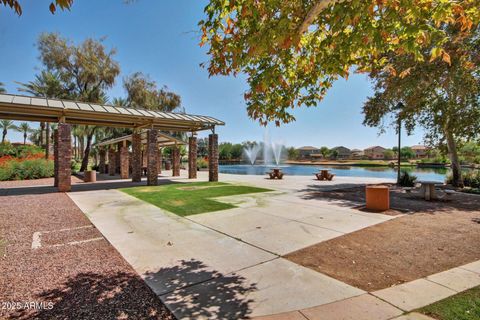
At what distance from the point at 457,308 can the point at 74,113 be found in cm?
1600

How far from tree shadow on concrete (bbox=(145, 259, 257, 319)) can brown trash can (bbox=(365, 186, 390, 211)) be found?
5988mm

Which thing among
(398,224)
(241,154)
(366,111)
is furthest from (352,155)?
(398,224)

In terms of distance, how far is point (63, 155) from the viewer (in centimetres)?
1259

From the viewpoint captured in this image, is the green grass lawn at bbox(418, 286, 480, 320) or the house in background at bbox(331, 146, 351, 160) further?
the house in background at bbox(331, 146, 351, 160)

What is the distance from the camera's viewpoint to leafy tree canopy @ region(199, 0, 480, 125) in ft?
9.46

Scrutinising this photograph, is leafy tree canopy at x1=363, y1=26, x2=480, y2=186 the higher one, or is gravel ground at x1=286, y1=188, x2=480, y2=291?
leafy tree canopy at x1=363, y1=26, x2=480, y2=186

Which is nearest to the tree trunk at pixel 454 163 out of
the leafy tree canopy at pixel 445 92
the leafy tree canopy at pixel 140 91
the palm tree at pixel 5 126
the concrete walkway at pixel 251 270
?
the leafy tree canopy at pixel 445 92

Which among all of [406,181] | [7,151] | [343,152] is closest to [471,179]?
[406,181]

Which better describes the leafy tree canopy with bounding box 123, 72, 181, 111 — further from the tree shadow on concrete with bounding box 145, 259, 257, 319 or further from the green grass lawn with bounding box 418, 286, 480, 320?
the green grass lawn with bounding box 418, 286, 480, 320

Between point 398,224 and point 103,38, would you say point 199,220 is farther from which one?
point 103,38

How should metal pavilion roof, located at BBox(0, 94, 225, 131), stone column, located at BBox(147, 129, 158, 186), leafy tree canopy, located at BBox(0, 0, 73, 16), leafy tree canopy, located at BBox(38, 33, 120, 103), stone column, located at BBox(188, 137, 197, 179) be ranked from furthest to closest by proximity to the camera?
1. leafy tree canopy, located at BBox(38, 33, 120, 103)
2. stone column, located at BBox(188, 137, 197, 179)
3. stone column, located at BBox(147, 129, 158, 186)
4. metal pavilion roof, located at BBox(0, 94, 225, 131)
5. leafy tree canopy, located at BBox(0, 0, 73, 16)

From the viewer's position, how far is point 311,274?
374 cm

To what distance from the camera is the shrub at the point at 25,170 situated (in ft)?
60.7

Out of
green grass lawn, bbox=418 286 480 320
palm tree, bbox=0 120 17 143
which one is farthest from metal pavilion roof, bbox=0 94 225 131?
palm tree, bbox=0 120 17 143
